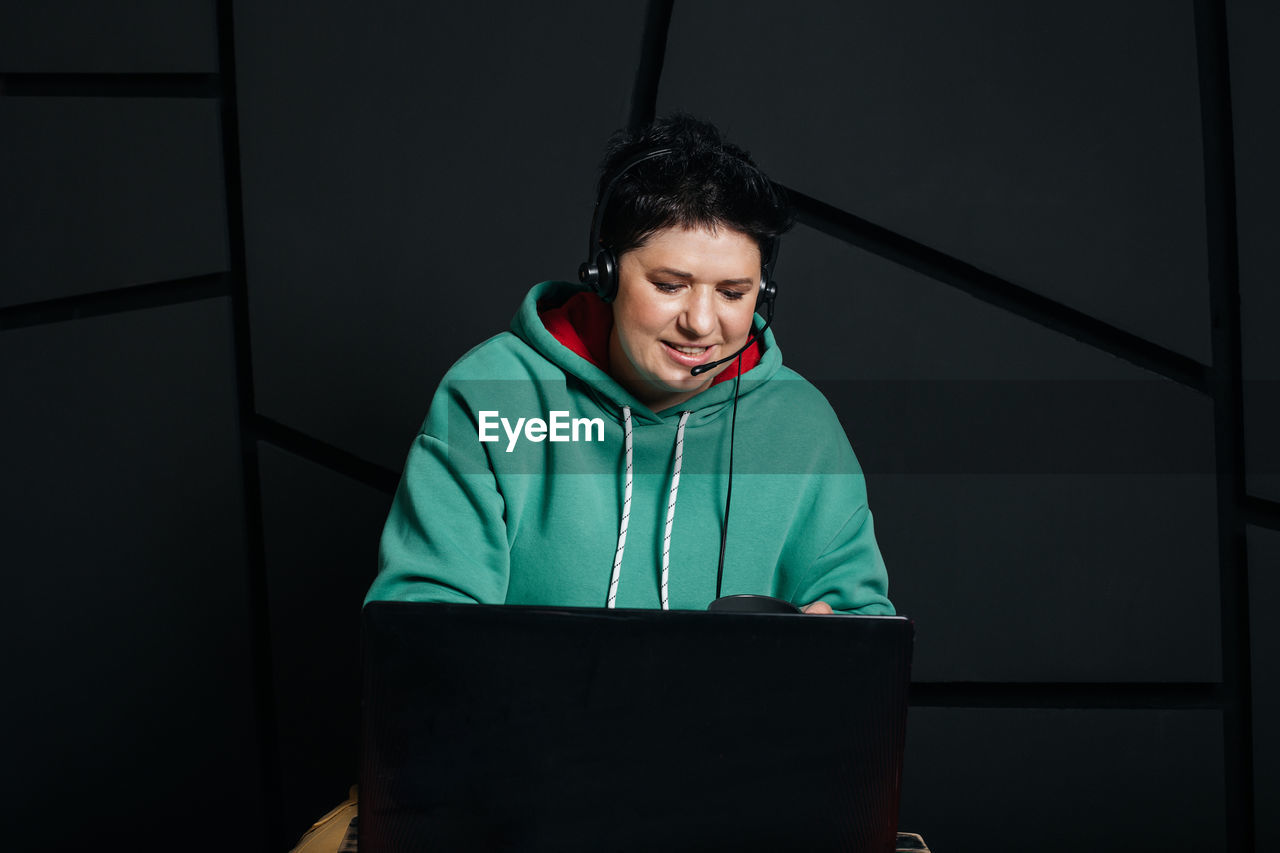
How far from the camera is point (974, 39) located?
1.55 meters

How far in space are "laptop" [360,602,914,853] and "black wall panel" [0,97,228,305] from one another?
1.27 meters

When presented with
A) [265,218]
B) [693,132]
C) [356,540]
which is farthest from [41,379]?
[693,132]

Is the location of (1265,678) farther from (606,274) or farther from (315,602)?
(315,602)

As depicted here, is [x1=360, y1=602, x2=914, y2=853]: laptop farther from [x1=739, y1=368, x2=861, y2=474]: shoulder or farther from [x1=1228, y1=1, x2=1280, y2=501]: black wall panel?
[x1=1228, y1=1, x2=1280, y2=501]: black wall panel

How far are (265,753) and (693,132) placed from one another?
1330 millimetres

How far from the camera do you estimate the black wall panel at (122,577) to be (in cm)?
161

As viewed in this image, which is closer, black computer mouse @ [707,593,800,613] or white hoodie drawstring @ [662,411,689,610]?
black computer mouse @ [707,593,800,613]

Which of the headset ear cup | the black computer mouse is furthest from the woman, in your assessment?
the black computer mouse

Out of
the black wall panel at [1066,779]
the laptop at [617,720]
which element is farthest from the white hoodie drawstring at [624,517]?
the black wall panel at [1066,779]

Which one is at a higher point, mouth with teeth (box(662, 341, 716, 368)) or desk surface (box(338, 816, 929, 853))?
mouth with teeth (box(662, 341, 716, 368))

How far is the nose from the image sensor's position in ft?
3.39

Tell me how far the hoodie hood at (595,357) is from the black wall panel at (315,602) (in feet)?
2.08

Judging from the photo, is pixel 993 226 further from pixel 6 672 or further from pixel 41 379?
pixel 6 672

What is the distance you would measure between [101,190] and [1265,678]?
81.9 inches
